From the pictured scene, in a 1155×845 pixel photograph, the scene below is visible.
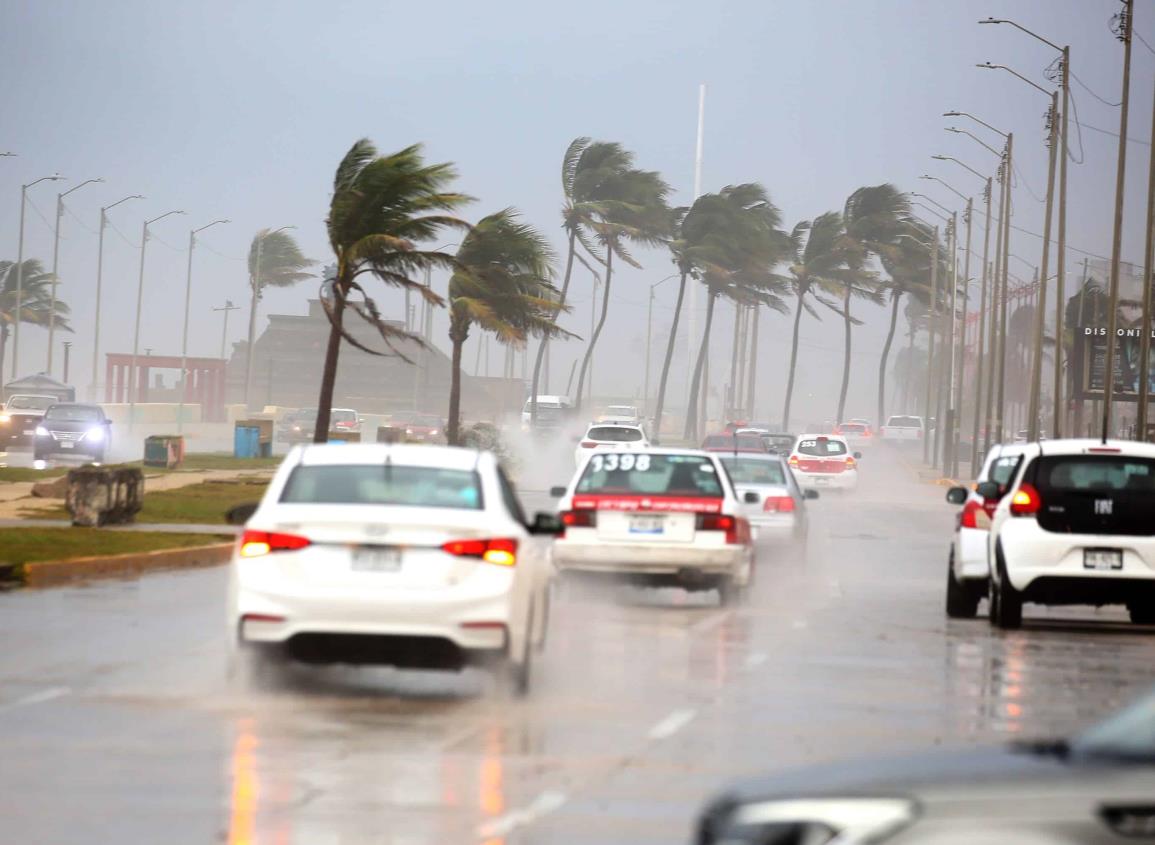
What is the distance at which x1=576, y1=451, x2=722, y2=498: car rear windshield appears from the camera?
21.2 meters

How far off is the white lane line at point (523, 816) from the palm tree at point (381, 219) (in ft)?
105

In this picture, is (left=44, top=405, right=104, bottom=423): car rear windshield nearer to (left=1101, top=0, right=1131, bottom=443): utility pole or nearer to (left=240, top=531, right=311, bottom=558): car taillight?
(left=1101, top=0, right=1131, bottom=443): utility pole

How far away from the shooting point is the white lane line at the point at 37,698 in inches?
495

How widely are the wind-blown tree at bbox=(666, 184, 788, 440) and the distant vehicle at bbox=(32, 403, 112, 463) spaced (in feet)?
223

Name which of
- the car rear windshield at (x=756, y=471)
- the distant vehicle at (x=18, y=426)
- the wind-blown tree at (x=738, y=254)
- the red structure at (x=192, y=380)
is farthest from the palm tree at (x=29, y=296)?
the car rear windshield at (x=756, y=471)

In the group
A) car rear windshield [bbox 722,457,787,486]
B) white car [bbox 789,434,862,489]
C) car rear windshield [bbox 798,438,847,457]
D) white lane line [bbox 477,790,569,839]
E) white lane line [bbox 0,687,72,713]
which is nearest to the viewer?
white lane line [bbox 477,790,569,839]

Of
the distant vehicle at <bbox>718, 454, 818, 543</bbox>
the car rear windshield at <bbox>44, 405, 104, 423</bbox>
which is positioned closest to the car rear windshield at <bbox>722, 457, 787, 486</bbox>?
the distant vehicle at <bbox>718, 454, 818, 543</bbox>

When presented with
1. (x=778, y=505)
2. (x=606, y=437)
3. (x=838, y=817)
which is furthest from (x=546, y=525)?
(x=606, y=437)

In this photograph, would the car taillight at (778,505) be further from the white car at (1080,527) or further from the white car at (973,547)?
the white car at (1080,527)

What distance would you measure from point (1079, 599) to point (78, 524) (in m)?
14.5

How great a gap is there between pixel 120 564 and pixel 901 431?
313ft

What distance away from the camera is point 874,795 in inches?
204

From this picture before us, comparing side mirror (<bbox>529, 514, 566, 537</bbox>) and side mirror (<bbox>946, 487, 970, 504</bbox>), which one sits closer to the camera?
side mirror (<bbox>529, 514, 566, 537</bbox>)

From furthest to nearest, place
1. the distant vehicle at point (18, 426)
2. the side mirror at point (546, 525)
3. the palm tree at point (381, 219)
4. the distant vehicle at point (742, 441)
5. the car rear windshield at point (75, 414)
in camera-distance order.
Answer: the distant vehicle at point (18, 426), the distant vehicle at point (742, 441), the car rear windshield at point (75, 414), the palm tree at point (381, 219), the side mirror at point (546, 525)
